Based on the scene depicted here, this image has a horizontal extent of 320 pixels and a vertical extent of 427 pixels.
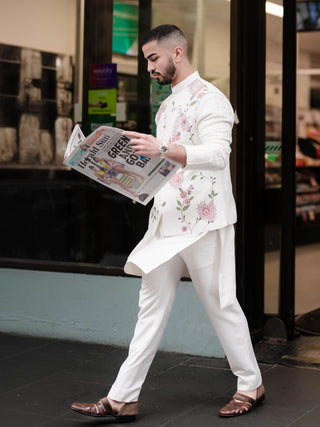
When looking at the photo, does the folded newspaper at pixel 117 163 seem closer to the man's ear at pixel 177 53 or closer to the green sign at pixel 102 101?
the man's ear at pixel 177 53

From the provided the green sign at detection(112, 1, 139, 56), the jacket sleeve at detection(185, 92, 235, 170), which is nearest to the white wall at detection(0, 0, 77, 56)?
the green sign at detection(112, 1, 139, 56)

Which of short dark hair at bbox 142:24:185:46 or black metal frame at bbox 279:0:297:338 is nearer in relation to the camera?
short dark hair at bbox 142:24:185:46

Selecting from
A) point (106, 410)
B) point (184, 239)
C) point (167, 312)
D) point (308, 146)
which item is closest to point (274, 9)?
point (184, 239)

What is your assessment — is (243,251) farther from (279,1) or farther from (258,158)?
(279,1)

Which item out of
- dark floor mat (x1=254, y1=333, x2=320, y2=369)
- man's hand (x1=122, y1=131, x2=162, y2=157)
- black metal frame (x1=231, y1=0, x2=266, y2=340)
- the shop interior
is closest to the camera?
man's hand (x1=122, y1=131, x2=162, y2=157)

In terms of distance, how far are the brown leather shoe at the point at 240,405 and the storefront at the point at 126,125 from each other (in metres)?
1.36

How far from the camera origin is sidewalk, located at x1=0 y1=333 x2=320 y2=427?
4.41 meters

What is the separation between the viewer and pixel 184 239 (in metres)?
4.29

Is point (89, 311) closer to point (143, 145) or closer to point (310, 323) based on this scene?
point (310, 323)

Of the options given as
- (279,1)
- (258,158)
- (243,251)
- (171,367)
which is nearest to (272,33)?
(279,1)

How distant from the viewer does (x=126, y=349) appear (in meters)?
6.02

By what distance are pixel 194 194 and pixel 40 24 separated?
2832mm

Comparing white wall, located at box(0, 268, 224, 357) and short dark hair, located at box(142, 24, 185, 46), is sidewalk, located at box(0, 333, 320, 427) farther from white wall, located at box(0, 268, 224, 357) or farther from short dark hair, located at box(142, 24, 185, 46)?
short dark hair, located at box(142, 24, 185, 46)

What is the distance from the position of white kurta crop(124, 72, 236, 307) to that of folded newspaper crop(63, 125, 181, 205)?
205 mm
